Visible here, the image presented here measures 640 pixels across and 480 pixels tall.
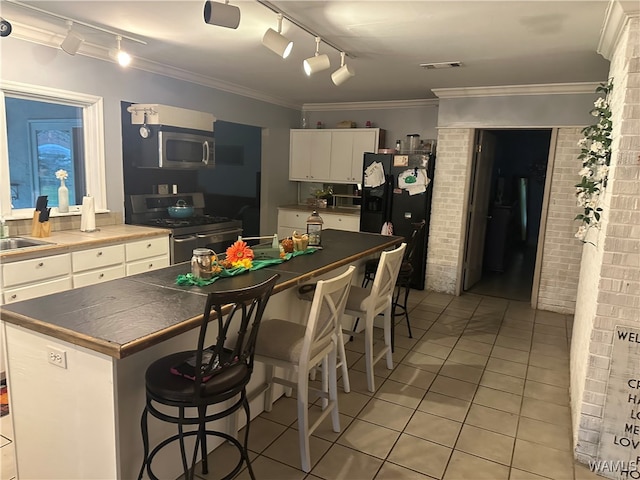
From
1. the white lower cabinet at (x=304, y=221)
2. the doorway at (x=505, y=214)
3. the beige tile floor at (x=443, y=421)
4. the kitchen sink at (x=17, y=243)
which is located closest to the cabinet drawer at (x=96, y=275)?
the kitchen sink at (x=17, y=243)

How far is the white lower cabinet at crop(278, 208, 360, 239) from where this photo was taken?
5.94 meters

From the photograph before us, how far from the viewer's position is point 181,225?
426 cm

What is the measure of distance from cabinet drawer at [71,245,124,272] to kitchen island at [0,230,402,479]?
138cm

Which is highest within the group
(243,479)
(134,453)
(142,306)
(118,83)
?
(118,83)

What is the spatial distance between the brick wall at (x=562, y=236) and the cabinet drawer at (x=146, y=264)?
157 inches

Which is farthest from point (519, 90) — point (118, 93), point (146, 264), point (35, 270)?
point (35, 270)

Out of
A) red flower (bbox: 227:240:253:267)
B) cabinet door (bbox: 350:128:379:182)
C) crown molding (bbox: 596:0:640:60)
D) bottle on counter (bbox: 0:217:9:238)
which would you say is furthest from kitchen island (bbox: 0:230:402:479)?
cabinet door (bbox: 350:128:379:182)

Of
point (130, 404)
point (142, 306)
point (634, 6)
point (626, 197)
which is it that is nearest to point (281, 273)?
point (142, 306)

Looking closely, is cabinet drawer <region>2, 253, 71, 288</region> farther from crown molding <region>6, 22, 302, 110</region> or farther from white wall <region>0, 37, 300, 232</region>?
crown molding <region>6, 22, 302, 110</region>

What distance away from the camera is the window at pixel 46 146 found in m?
3.35

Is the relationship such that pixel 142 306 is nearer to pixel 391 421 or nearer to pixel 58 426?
pixel 58 426

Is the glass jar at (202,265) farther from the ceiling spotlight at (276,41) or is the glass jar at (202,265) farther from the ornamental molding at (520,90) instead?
the ornamental molding at (520,90)

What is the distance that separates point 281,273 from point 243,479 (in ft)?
3.46

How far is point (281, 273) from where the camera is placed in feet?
8.27
